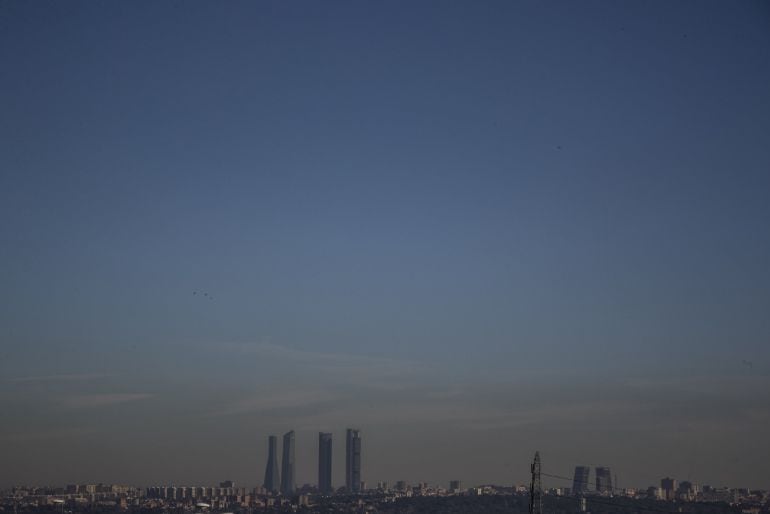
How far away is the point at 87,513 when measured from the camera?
614ft

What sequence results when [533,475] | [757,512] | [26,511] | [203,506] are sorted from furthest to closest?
1. [26,511]
2. [757,512]
3. [203,506]
4. [533,475]

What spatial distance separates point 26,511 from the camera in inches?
7500

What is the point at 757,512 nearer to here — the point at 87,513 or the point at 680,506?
the point at 680,506

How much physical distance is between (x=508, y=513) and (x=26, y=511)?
9340cm

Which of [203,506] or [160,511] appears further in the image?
[160,511]

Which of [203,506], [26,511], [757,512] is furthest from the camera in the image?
[26,511]

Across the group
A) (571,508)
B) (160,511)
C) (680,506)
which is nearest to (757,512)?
(680,506)

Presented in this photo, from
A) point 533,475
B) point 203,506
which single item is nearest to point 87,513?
point 203,506

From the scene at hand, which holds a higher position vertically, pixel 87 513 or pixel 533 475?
pixel 533 475

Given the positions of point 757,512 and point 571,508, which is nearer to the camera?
point 757,512

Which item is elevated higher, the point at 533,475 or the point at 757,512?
the point at 533,475

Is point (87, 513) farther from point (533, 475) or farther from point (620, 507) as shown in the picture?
point (533, 475)

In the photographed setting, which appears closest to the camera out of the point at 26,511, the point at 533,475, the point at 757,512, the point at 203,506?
the point at 533,475

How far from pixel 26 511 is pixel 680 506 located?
12385 cm
